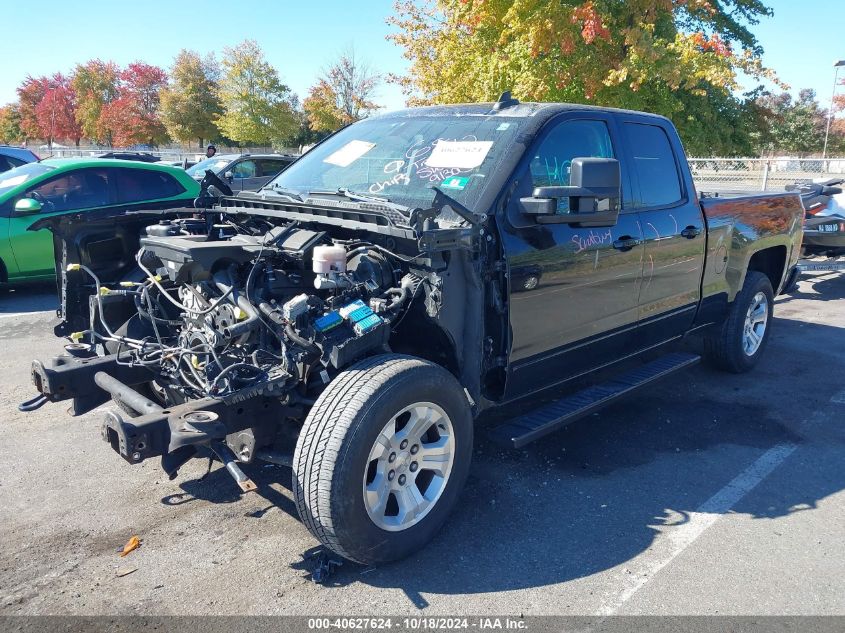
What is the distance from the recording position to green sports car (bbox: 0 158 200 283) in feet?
26.8

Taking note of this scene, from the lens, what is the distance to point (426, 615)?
279 centimetres

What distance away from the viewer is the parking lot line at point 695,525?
3027mm

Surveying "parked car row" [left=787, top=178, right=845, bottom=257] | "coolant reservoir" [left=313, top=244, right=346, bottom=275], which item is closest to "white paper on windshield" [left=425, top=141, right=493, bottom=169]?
"coolant reservoir" [left=313, top=244, right=346, bottom=275]

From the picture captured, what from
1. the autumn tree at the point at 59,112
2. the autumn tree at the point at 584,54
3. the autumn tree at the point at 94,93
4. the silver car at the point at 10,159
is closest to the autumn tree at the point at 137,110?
the autumn tree at the point at 94,93

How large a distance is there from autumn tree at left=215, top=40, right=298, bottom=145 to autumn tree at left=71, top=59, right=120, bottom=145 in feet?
55.7

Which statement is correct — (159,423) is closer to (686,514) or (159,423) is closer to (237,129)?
(686,514)

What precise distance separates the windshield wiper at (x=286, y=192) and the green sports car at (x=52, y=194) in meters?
4.26

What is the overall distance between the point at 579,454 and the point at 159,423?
105 inches

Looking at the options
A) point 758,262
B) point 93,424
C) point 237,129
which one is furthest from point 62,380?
point 237,129

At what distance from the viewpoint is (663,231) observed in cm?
453

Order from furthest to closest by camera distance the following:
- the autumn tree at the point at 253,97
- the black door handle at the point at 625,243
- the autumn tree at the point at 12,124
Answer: the autumn tree at the point at 12,124
the autumn tree at the point at 253,97
the black door handle at the point at 625,243

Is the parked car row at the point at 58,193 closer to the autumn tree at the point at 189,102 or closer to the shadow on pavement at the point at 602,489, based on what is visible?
the shadow on pavement at the point at 602,489

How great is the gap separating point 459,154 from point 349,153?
0.93 metres

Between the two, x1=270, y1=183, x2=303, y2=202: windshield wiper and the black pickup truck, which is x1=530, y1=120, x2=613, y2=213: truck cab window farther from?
x1=270, y1=183, x2=303, y2=202: windshield wiper
